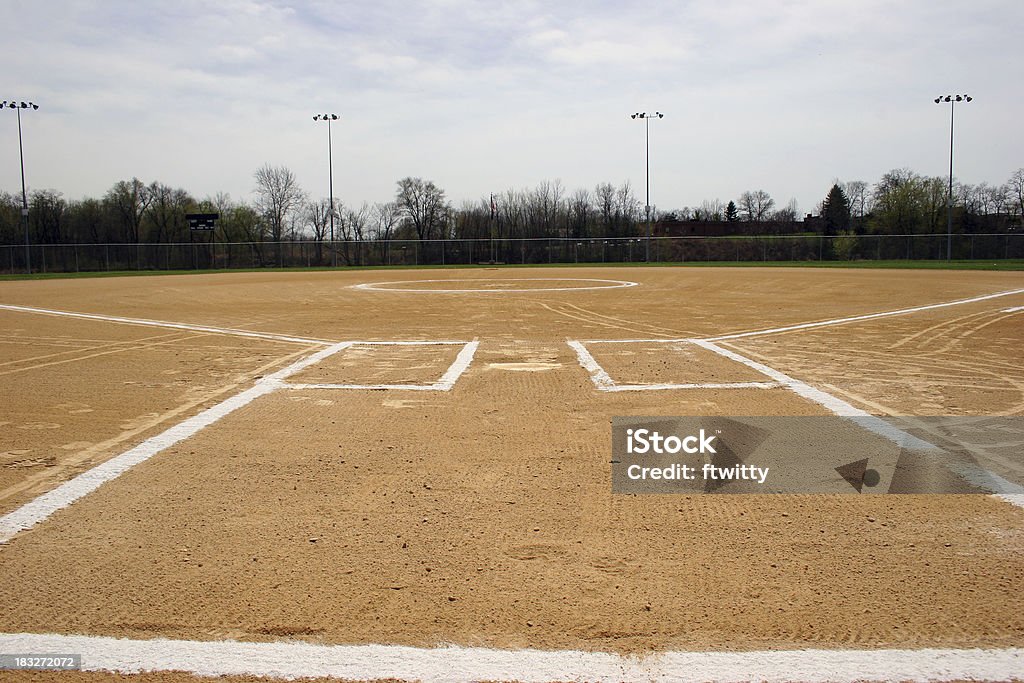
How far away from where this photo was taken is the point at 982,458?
5.27 metres

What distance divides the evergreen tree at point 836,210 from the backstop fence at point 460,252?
60826 millimetres

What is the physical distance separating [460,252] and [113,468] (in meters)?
54.0

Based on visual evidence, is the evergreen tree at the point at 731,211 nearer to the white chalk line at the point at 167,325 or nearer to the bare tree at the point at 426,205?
the bare tree at the point at 426,205

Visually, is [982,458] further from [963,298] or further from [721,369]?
[963,298]

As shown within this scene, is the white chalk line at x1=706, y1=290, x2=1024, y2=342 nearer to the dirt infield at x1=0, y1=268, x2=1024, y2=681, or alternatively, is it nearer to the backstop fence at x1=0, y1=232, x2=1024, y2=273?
the dirt infield at x1=0, y1=268, x2=1024, y2=681

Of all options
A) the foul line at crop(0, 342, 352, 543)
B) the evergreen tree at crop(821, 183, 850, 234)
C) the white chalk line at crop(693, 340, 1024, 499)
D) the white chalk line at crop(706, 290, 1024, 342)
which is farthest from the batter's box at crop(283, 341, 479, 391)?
the evergreen tree at crop(821, 183, 850, 234)

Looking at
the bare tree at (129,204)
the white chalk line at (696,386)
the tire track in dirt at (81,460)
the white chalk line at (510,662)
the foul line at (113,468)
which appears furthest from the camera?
the bare tree at (129,204)

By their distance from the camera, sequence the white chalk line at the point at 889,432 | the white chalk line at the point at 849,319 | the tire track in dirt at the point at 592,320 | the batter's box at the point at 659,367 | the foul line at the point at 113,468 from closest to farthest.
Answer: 1. the foul line at the point at 113,468
2. the white chalk line at the point at 889,432
3. the batter's box at the point at 659,367
4. the white chalk line at the point at 849,319
5. the tire track in dirt at the point at 592,320

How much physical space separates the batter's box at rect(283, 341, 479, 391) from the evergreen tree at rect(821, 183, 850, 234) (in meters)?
115

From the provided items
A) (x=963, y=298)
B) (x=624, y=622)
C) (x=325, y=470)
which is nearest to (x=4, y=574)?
(x=325, y=470)

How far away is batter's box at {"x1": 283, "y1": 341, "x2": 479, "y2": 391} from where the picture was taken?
830 cm

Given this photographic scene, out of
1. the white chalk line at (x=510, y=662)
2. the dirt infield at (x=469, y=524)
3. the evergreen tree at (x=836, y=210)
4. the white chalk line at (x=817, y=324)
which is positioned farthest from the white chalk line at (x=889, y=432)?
the evergreen tree at (x=836, y=210)

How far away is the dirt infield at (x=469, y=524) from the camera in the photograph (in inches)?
124

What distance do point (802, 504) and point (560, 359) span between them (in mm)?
5732
